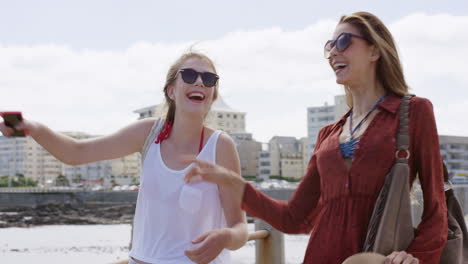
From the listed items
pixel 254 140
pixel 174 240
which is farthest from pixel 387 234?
pixel 254 140

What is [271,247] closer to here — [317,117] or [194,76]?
[194,76]

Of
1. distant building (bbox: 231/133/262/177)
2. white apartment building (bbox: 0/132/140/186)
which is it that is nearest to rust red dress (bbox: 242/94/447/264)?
distant building (bbox: 231/133/262/177)

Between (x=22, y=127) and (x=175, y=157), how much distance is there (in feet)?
2.04

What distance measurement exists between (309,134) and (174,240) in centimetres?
10642

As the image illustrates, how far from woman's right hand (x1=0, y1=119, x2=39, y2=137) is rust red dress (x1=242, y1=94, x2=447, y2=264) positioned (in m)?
0.95

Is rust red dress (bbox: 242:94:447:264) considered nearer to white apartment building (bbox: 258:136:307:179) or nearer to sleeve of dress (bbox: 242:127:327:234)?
sleeve of dress (bbox: 242:127:327:234)

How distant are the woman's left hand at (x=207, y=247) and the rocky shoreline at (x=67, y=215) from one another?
55.3 metres

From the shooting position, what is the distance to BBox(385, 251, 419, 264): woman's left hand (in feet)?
6.13

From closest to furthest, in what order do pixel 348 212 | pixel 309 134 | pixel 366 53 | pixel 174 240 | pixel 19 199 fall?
1. pixel 348 212
2. pixel 366 53
3. pixel 174 240
4. pixel 19 199
5. pixel 309 134

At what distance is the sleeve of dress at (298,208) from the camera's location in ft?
7.16

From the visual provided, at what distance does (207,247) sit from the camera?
6.88ft

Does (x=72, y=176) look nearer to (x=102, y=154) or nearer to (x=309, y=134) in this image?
(x=309, y=134)

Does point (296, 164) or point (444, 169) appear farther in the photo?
point (296, 164)

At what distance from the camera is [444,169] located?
6.86ft
